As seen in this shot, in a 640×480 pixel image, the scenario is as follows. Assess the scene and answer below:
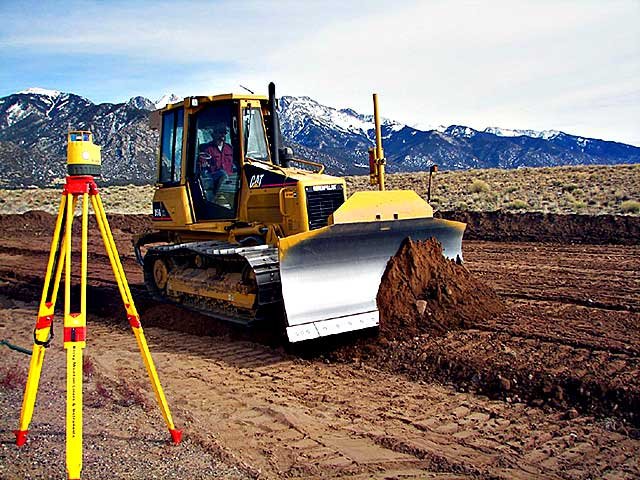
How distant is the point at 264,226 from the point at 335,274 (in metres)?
1.64

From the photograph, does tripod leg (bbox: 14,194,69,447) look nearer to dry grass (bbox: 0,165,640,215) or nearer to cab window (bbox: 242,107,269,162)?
cab window (bbox: 242,107,269,162)

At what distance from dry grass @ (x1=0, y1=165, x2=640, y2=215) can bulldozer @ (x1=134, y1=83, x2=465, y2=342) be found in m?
15.5

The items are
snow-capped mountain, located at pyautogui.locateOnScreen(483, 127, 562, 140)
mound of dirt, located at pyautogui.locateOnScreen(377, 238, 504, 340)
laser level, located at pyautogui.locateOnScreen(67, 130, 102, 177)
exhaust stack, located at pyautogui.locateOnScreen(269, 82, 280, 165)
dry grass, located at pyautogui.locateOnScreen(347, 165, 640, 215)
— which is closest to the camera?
laser level, located at pyautogui.locateOnScreen(67, 130, 102, 177)

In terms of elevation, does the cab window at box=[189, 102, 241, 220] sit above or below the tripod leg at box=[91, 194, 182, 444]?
above

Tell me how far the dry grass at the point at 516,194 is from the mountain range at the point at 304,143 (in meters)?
28.8

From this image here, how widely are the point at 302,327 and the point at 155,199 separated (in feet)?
15.9

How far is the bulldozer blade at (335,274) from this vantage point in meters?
7.79

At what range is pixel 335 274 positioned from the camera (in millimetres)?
8188

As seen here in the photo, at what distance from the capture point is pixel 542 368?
683cm

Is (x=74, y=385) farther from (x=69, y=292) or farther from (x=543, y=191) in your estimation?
(x=543, y=191)

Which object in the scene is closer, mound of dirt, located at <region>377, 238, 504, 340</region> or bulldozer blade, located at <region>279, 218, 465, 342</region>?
bulldozer blade, located at <region>279, 218, 465, 342</region>

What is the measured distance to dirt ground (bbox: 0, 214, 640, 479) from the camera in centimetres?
502

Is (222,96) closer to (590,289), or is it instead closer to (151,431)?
(151,431)

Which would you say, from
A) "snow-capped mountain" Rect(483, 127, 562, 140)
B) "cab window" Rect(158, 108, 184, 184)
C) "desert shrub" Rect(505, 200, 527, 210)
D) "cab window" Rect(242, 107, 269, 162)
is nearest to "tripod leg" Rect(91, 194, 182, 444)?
"cab window" Rect(242, 107, 269, 162)
